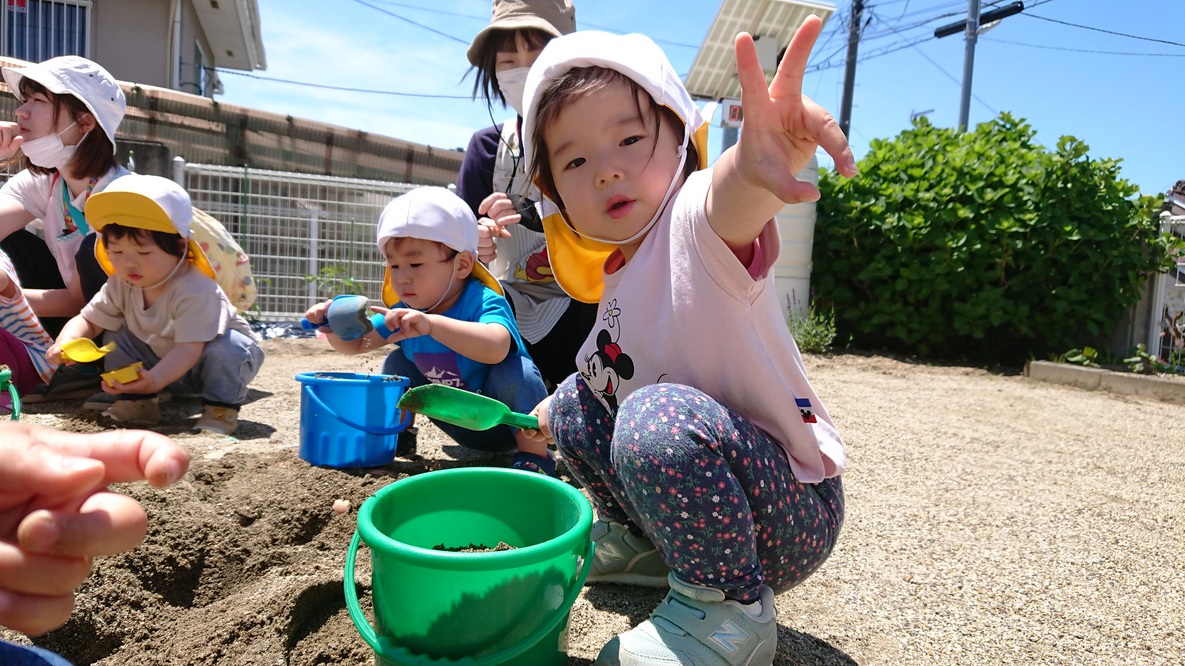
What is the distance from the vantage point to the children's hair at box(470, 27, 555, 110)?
239 cm

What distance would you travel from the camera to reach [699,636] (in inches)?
41.7

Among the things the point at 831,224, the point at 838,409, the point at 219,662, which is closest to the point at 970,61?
the point at 831,224

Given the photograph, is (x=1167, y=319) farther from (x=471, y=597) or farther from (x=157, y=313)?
(x=157, y=313)

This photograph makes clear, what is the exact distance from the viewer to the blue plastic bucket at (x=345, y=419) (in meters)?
2.02

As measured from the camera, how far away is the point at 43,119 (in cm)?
280

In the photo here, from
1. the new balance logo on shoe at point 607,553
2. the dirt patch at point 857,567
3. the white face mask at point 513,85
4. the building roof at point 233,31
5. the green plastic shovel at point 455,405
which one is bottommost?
the dirt patch at point 857,567

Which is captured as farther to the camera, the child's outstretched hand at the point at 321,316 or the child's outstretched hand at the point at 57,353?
the child's outstretched hand at the point at 57,353

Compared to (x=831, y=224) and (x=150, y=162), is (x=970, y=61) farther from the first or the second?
(x=150, y=162)

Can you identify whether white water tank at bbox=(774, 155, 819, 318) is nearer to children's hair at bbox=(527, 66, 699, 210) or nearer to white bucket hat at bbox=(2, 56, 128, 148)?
white bucket hat at bbox=(2, 56, 128, 148)

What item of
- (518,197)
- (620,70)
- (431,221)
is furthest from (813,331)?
(620,70)

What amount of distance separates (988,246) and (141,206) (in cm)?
Answer: 518

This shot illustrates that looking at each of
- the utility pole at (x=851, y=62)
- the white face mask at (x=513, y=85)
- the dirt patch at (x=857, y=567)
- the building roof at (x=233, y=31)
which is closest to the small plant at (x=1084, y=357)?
the dirt patch at (x=857, y=567)

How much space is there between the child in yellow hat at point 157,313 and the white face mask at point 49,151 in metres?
0.46

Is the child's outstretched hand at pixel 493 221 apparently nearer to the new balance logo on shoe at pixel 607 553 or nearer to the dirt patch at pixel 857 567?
the dirt patch at pixel 857 567
